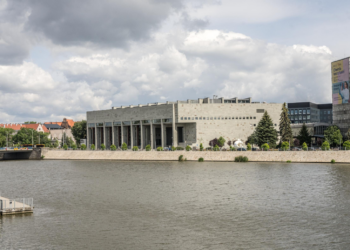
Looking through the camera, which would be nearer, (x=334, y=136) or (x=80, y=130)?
(x=334, y=136)

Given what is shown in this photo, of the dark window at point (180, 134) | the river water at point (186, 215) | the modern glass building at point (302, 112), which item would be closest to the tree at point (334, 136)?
the dark window at point (180, 134)

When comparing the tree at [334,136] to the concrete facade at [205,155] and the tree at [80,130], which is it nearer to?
the concrete facade at [205,155]

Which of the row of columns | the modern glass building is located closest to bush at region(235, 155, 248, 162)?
the row of columns

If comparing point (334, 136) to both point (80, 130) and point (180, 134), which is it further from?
point (80, 130)

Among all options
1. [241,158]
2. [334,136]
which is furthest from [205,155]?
[334,136]

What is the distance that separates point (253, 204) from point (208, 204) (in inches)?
161

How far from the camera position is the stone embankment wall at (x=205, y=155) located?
7406 centimetres

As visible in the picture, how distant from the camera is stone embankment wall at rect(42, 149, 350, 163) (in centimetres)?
7406

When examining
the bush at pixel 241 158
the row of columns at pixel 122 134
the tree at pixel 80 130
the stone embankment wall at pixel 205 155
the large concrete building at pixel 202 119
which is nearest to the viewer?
the stone embankment wall at pixel 205 155

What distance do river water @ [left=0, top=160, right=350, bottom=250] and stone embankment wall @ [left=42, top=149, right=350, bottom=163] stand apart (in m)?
21.0

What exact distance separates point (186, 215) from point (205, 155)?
5686 cm

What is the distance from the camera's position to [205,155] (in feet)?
292

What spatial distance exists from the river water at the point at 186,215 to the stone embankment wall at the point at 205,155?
2098 cm

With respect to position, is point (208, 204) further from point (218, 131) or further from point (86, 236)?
point (218, 131)
